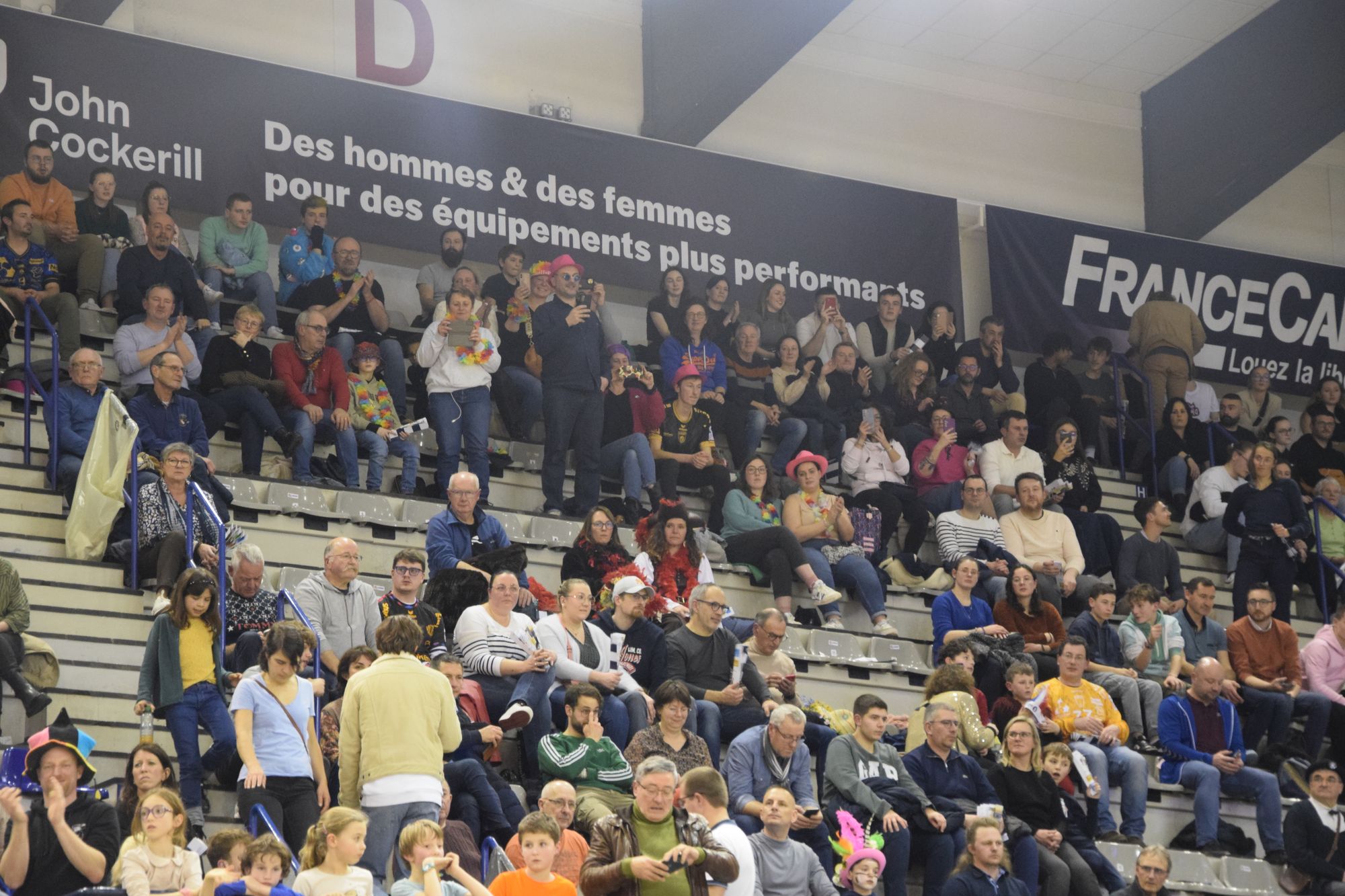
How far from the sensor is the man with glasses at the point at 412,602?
7.69 meters

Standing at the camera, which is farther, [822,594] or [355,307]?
[355,307]

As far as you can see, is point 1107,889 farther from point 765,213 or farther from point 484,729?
point 765,213

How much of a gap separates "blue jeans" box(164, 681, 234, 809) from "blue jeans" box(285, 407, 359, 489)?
8.98 feet

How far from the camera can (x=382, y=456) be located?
9.94 m

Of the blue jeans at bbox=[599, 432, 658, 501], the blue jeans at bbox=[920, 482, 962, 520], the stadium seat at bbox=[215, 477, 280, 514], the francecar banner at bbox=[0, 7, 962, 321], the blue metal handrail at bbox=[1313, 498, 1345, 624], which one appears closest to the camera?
the stadium seat at bbox=[215, 477, 280, 514]

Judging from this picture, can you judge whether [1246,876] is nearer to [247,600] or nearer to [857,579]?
[857,579]

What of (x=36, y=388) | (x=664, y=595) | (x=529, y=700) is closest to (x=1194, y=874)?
(x=664, y=595)

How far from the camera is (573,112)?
12.9 metres

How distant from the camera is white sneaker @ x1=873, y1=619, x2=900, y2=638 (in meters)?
9.82

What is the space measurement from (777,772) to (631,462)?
3.31 meters

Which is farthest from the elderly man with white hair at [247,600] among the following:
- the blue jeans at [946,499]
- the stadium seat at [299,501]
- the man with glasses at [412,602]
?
the blue jeans at [946,499]

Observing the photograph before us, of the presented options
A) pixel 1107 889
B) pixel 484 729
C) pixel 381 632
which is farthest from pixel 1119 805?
pixel 381 632

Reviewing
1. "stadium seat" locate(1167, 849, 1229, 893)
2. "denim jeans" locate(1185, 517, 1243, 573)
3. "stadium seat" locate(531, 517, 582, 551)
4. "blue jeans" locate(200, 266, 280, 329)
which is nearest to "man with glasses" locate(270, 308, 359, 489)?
"blue jeans" locate(200, 266, 280, 329)

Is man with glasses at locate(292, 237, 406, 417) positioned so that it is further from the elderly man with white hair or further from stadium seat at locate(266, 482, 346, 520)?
the elderly man with white hair
